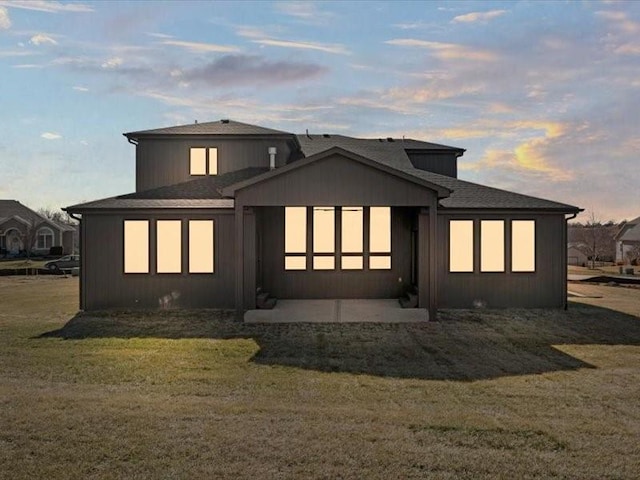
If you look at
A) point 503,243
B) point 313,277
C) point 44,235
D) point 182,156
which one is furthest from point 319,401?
point 44,235

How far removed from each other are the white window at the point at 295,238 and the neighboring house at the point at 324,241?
32 mm

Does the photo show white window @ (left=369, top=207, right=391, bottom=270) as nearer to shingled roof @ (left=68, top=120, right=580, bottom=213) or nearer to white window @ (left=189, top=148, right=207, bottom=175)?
shingled roof @ (left=68, top=120, right=580, bottom=213)

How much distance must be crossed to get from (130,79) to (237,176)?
21.1 feet

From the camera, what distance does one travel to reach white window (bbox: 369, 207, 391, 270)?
16500 mm

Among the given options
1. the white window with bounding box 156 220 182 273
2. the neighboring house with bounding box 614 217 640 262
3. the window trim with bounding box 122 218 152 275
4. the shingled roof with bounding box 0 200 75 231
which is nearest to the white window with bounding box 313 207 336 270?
the white window with bounding box 156 220 182 273

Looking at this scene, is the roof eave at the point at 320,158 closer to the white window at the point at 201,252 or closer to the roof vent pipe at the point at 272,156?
the white window at the point at 201,252

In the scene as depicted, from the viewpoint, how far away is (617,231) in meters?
69.9

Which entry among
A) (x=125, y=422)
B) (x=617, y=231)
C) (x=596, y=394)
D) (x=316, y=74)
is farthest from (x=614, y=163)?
(x=617, y=231)

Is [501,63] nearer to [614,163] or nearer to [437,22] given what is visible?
[437,22]

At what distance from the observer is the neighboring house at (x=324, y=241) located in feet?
44.3

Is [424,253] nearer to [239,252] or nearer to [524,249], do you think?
[524,249]

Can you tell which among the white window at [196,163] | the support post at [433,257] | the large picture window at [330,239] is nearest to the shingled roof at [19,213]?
the white window at [196,163]

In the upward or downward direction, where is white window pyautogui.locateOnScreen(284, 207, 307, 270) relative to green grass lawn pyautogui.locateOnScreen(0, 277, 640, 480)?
upward

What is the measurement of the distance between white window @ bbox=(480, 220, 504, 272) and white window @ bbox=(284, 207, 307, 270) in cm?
545
